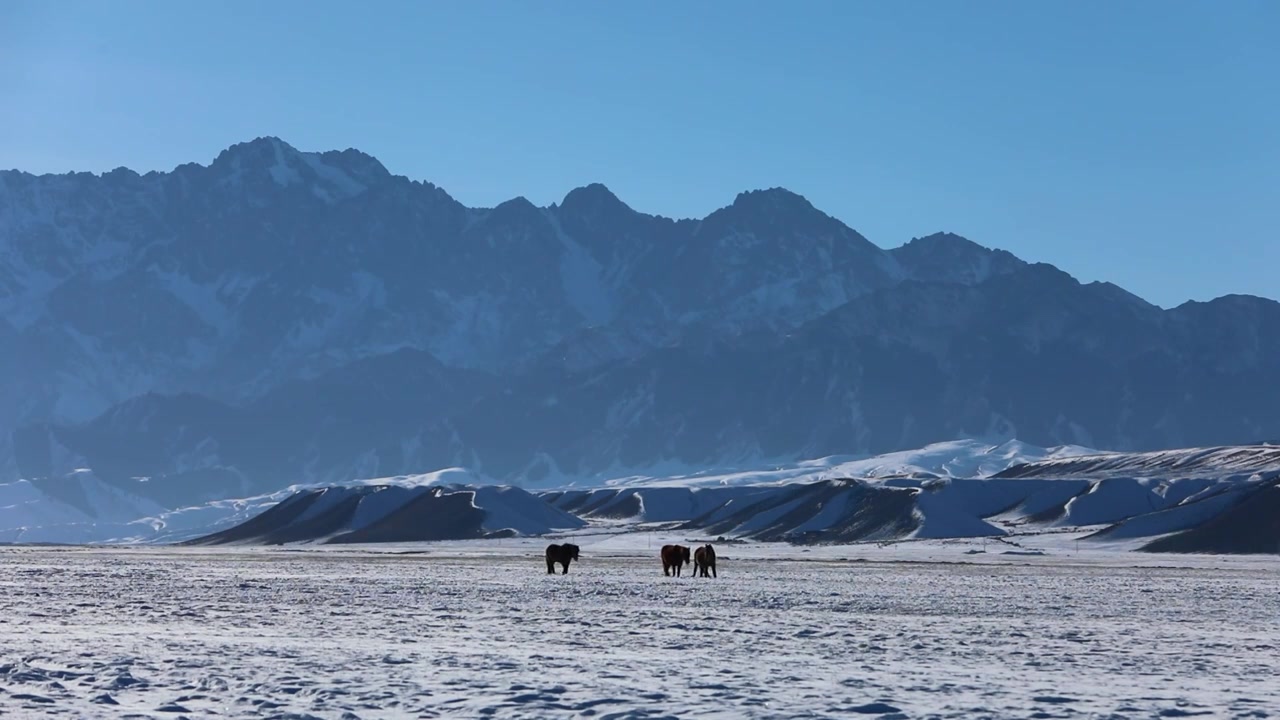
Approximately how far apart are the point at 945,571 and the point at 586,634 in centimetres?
4337

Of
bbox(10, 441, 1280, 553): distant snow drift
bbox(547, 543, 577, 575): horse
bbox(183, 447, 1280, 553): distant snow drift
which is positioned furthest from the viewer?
bbox(183, 447, 1280, 553): distant snow drift

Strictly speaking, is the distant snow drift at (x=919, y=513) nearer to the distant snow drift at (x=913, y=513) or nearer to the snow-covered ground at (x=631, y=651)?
the distant snow drift at (x=913, y=513)

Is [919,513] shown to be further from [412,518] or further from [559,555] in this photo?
[559,555]

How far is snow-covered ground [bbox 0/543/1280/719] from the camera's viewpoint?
67.6 feet

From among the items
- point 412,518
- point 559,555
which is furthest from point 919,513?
point 559,555

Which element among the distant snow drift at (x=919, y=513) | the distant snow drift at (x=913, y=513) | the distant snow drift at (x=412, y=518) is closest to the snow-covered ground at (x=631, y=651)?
the distant snow drift at (x=919, y=513)

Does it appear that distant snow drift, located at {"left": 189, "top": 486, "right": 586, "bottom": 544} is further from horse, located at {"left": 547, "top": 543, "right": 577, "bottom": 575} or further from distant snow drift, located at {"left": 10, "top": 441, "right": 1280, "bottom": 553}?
horse, located at {"left": 547, "top": 543, "right": 577, "bottom": 575}

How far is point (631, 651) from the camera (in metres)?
27.1

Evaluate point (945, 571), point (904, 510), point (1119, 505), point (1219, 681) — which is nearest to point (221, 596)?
point (1219, 681)

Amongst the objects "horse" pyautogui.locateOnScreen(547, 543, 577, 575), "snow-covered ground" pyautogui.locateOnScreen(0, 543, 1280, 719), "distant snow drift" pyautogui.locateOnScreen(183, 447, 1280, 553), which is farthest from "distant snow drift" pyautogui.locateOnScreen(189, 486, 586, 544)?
"snow-covered ground" pyautogui.locateOnScreen(0, 543, 1280, 719)

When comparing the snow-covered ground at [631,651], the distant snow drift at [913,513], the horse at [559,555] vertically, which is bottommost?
the snow-covered ground at [631,651]

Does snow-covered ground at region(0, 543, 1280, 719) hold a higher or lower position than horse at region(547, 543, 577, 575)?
lower

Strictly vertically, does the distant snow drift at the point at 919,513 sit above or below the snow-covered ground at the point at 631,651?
above

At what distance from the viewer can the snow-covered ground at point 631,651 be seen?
67.6ft
